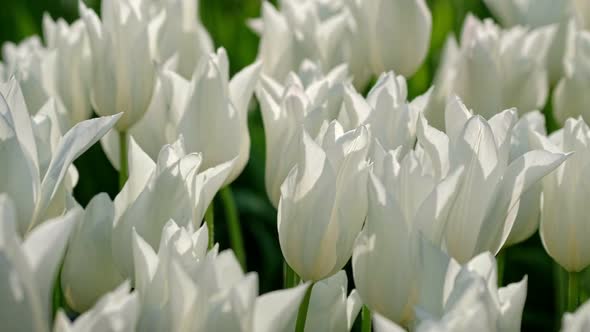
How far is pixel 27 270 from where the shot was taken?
0.75 metres

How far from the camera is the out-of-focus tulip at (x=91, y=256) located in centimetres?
105

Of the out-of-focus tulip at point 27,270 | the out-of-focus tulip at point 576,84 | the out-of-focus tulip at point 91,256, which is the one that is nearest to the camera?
the out-of-focus tulip at point 27,270

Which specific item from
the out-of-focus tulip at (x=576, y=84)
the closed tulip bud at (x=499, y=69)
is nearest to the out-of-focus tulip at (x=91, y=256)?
the closed tulip bud at (x=499, y=69)

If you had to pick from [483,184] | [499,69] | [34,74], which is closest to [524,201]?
[483,184]

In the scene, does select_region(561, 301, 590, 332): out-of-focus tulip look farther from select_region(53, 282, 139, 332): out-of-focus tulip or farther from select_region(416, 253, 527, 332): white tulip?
select_region(53, 282, 139, 332): out-of-focus tulip

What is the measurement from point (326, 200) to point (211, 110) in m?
0.28

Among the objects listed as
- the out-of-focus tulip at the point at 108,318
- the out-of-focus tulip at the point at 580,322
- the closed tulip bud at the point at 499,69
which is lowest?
the closed tulip bud at the point at 499,69

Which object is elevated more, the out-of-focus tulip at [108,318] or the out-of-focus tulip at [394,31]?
the out-of-focus tulip at [108,318]

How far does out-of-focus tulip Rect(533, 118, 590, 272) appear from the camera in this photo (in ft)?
3.65

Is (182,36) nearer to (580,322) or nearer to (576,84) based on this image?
(576,84)

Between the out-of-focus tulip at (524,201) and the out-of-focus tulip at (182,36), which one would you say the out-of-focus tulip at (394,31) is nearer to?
the out-of-focus tulip at (182,36)

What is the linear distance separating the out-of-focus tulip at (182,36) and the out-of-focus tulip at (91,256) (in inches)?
18.6

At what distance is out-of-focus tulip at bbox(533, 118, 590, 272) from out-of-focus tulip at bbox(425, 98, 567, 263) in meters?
0.10

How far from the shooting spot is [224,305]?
0.79 meters
